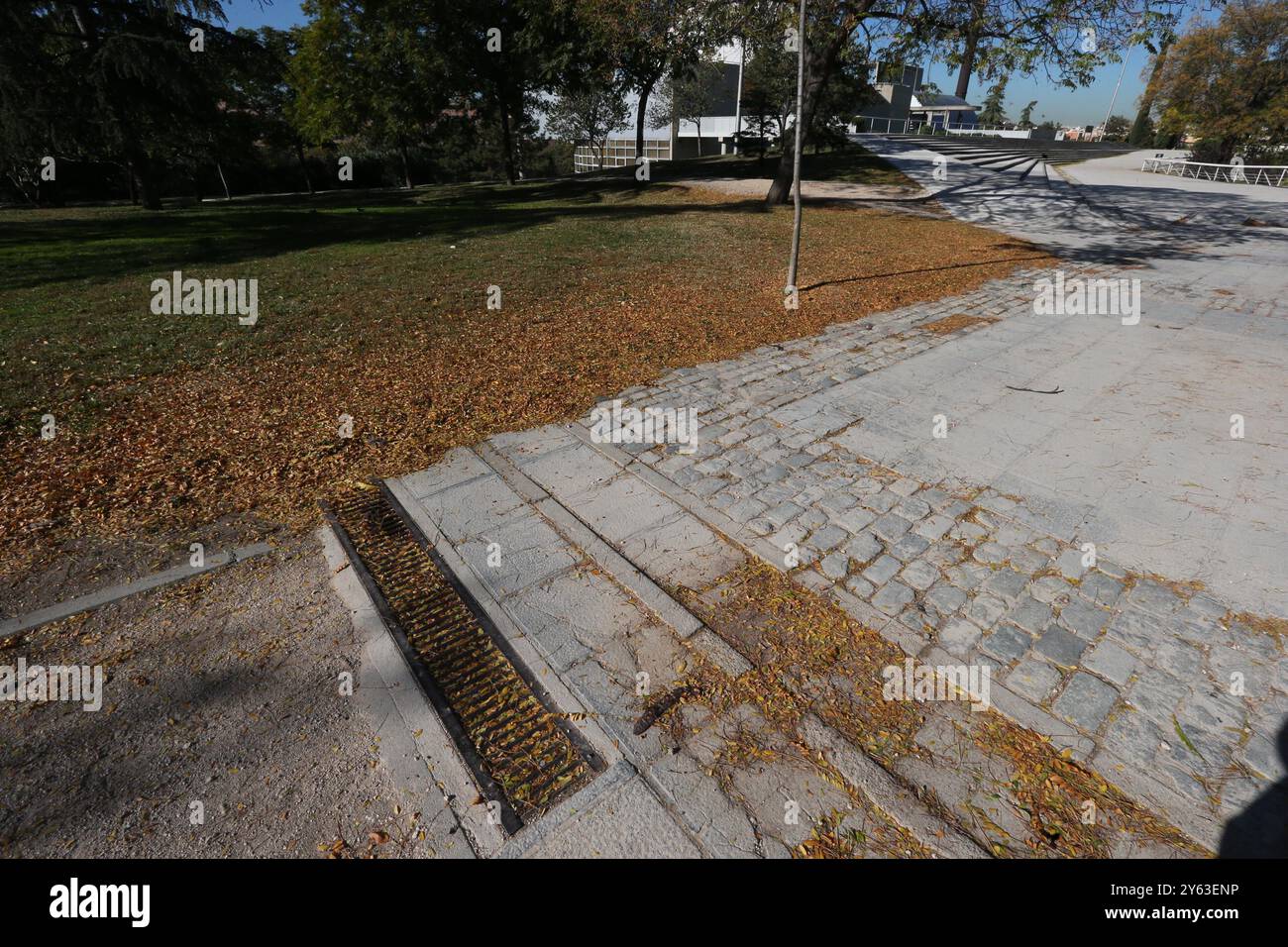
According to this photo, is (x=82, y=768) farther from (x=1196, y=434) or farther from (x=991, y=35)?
(x=991, y=35)

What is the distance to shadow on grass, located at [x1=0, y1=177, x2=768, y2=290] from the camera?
1268 cm

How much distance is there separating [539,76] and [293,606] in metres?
28.7

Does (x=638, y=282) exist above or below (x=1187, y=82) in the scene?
below

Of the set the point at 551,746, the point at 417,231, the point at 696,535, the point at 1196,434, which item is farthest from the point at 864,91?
the point at 551,746

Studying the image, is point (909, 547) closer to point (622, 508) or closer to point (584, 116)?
point (622, 508)

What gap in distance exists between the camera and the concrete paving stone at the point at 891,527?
13.9 feet

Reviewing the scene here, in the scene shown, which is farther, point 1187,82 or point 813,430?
point 1187,82

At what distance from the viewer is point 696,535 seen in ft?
14.1

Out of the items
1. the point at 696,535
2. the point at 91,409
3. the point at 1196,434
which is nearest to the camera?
the point at 696,535

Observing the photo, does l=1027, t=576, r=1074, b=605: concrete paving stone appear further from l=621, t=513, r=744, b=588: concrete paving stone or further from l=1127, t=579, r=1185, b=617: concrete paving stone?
l=621, t=513, r=744, b=588: concrete paving stone

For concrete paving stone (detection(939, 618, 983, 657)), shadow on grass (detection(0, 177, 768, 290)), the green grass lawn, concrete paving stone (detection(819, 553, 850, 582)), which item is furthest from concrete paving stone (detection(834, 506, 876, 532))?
shadow on grass (detection(0, 177, 768, 290))

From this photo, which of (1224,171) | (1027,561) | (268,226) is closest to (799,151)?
(1027,561)

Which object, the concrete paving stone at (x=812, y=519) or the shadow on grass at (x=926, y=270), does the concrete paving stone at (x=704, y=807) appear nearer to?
the concrete paving stone at (x=812, y=519)

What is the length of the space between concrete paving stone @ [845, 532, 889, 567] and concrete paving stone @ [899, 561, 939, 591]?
0.25 metres
